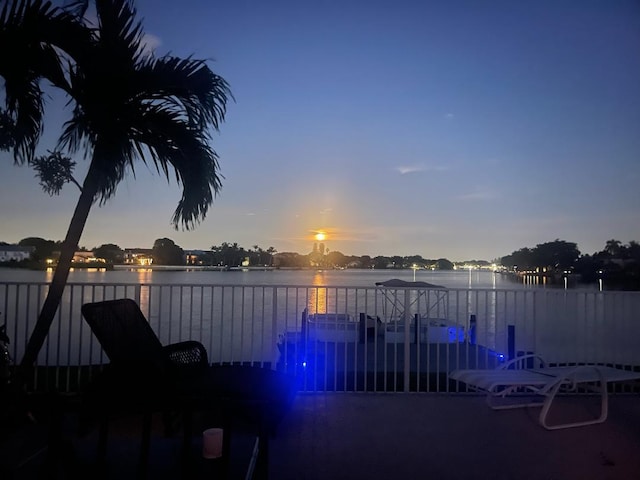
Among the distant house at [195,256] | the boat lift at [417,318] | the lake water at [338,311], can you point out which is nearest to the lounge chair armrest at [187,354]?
the lake water at [338,311]

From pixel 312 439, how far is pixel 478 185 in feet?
63.9

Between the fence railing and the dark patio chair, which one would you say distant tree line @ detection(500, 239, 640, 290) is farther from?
the dark patio chair

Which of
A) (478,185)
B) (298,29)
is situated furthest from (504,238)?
(298,29)

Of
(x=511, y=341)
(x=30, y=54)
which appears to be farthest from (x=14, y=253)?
(x=511, y=341)

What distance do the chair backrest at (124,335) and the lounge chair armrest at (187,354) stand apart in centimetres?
6

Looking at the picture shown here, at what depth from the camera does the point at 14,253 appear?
9.74 metres

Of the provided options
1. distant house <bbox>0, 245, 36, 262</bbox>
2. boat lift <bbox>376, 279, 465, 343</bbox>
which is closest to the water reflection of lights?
boat lift <bbox>376, 279, 465, 343</bbox>

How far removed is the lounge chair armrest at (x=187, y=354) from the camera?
376cm

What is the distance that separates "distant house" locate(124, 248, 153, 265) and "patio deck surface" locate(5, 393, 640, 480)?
16.3 m

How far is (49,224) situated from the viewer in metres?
13.5

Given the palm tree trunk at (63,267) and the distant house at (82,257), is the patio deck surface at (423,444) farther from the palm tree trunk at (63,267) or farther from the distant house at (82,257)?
the distant house at (82,257)

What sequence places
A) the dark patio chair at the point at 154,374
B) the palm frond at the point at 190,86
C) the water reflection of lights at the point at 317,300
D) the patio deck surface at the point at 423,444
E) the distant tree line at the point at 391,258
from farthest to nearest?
the distant tree line at the point at 391,258 < the water reflection of lights at the point at 317,300 < the palm frond at the point at 190,86 < the dark patio chair at the point at 154,374 < the patio deck surface at the point at 423,444

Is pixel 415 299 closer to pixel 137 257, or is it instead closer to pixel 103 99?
pixel 103 99

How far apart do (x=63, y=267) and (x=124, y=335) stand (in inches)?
31.5
